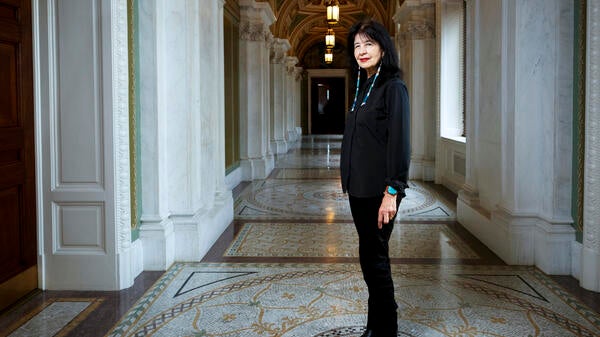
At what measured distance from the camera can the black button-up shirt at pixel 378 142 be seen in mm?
3143

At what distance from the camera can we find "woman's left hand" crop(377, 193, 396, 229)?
10.4ft

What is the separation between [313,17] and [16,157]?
2314 centimetres

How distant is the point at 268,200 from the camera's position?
985 cm

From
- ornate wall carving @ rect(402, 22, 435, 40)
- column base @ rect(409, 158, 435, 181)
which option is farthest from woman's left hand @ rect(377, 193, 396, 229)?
ornate wall carving @ rect(402, 22, 435, 40)

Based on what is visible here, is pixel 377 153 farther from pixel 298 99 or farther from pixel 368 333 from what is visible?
pixel 298 99

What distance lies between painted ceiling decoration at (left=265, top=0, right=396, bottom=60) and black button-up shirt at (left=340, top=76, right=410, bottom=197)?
42.3 ft

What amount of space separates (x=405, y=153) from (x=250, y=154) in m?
10.0


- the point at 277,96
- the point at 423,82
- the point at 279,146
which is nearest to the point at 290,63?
the point at 277,96

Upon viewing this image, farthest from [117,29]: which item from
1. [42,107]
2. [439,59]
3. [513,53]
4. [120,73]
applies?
[439,59]

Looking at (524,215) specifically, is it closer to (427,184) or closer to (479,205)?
(479,205)

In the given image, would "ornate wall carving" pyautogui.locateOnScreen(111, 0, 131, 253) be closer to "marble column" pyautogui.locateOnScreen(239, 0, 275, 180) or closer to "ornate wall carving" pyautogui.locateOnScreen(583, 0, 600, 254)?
"ornate wall carving" pyautogui.locateOnScreen(583, 0, 600, 254)

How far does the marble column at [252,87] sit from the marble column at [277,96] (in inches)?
192

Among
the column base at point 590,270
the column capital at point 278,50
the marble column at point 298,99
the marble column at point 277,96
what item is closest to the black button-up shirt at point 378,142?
the column base at point 590,270

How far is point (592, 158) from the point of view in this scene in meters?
4.73
